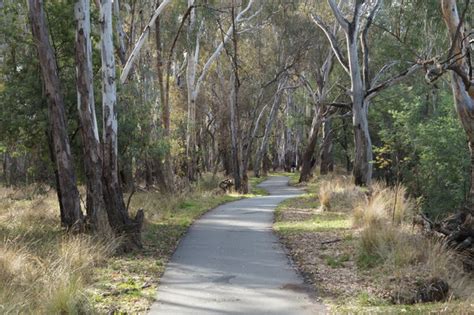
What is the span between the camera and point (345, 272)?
28.3 ft

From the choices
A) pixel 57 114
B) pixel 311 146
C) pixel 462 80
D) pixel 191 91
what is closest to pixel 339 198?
pixel 462 80

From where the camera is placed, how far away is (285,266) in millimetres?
9156

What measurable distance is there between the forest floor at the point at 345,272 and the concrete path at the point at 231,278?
305 mm

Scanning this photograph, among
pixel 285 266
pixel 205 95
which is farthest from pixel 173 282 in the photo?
pixel 205 95

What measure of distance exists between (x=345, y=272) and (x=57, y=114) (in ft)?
22.6

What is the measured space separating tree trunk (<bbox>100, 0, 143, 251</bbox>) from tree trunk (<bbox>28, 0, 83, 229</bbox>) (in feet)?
3.06

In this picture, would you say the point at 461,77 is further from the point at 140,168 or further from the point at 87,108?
the point at 140,168

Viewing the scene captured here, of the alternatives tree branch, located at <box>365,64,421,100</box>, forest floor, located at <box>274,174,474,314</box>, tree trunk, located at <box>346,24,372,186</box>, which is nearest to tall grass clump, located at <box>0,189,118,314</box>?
forest floor, located at <box>274,174,474,314</box>

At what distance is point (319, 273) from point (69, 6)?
958 cm

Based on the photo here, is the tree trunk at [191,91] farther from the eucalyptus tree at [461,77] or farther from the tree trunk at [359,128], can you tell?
the eucalyptus tree at [461,77]

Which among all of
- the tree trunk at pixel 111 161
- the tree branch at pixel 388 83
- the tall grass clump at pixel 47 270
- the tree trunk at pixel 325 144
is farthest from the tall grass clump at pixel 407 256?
the tree trunk at pixel 325 144

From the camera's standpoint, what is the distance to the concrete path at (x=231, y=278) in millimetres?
6769

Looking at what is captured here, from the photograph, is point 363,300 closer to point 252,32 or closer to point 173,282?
point 173,282

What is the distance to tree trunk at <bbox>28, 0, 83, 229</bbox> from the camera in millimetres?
11094
